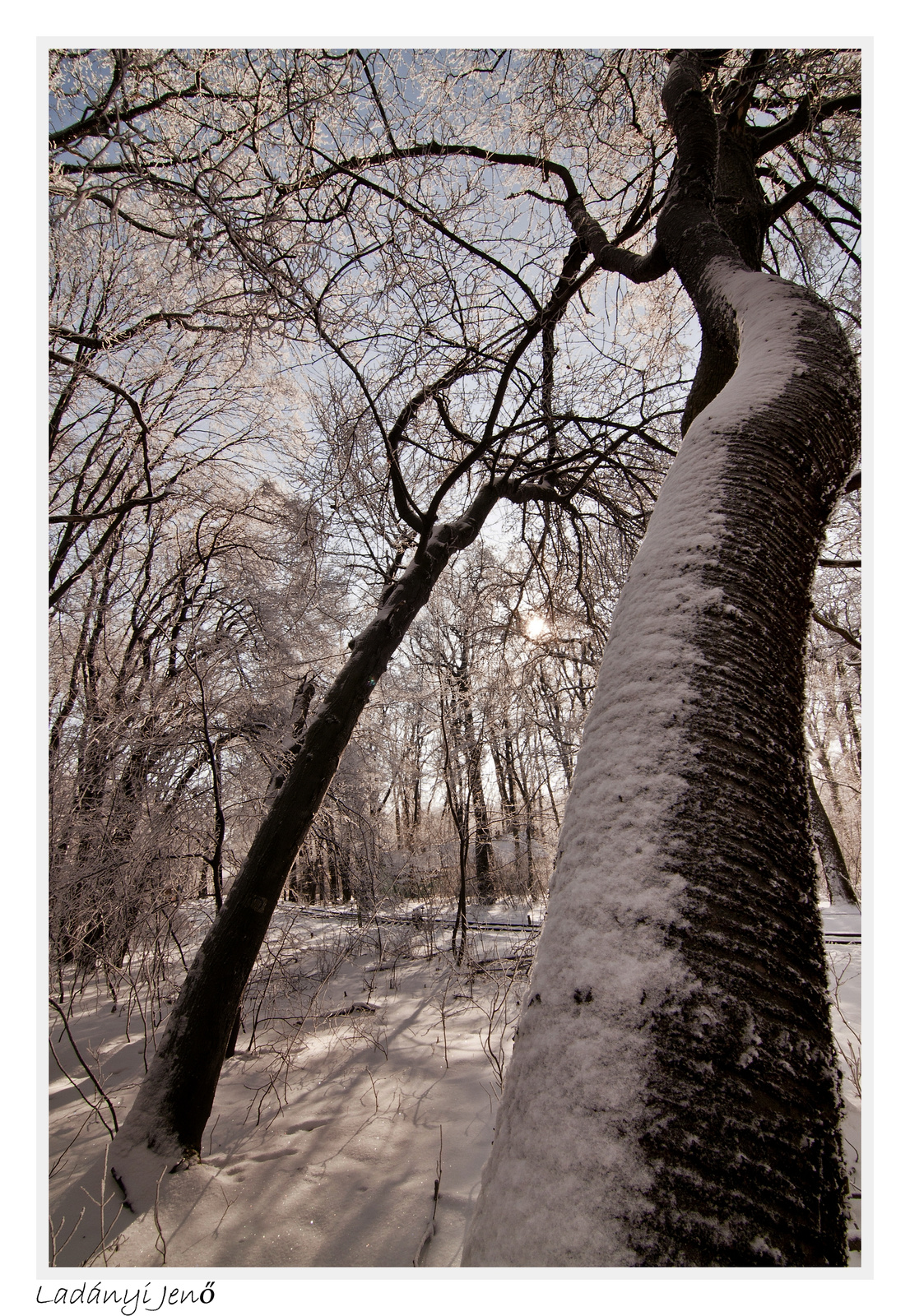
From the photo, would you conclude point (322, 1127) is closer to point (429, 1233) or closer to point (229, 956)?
point (229, 956)

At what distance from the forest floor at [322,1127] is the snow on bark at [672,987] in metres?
0.14

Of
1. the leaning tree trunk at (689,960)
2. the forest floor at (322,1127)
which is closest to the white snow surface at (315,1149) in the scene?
the forest floor at (322,1127)

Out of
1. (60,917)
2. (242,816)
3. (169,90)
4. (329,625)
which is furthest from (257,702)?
(169,90)

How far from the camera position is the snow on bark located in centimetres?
48

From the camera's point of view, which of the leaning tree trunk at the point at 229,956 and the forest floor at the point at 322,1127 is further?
the leaning tree trunk at the point at 229,956

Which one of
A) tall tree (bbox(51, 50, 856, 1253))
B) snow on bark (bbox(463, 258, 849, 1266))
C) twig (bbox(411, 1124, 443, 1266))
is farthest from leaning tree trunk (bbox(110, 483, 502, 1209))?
snow on bark (bbox(463, 258, 849, 1266))

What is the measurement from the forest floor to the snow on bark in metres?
0.14

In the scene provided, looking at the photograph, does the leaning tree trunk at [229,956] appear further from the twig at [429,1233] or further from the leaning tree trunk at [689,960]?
the leaning tree trunk at [689,960]

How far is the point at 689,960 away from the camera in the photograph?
0.56 metres

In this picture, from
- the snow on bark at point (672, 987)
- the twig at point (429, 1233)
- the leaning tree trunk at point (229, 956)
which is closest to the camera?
the snow on bark at point (672, 987)

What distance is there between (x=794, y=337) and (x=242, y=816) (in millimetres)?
6036

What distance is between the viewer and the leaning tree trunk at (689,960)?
481 millimetres

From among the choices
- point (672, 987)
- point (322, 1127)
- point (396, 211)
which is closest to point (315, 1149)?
point (322, 1127)

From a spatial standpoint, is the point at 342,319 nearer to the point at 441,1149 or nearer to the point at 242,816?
the point at 441,1149
